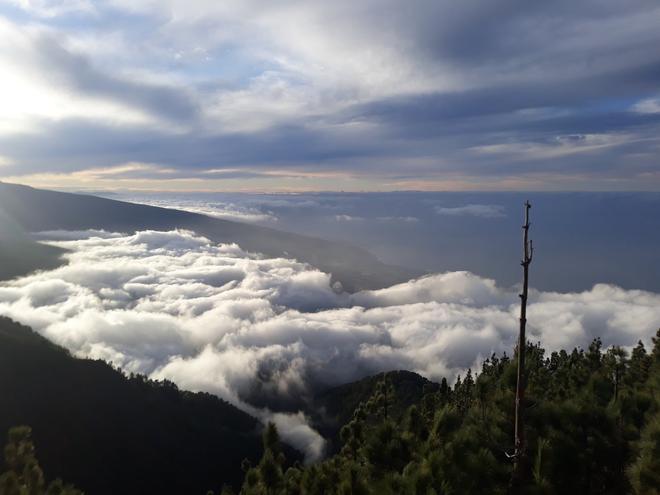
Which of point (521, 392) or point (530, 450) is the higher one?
point (521, 392)

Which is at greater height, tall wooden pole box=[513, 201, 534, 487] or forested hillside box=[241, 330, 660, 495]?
tall wooden pole box=[513, 201, 534, 487]

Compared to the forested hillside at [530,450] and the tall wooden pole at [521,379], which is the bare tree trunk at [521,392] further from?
the forested hillside at [530,450]

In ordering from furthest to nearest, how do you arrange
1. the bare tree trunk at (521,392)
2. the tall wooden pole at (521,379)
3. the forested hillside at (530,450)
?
the forested hillside at (530,450)
the bare tree trunk at (521,392)
the tall wooden pole at (521,379)

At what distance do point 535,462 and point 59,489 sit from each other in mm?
22863

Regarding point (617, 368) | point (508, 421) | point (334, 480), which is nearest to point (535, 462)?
point (508, 421)

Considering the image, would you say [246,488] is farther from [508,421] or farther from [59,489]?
[508,421]

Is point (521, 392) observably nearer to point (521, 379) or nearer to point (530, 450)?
point (521, 379)

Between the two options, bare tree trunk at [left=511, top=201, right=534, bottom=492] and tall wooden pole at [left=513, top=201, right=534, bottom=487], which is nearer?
tall wooden pole at [left=513, top=201, right=534, bottom=487]

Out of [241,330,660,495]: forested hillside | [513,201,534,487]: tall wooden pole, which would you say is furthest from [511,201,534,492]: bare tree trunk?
[241,330,660,495]: forested hillside

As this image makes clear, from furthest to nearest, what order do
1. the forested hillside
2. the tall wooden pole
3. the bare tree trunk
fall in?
the forested hillside → the bare tree trunk → the tall wooden pole

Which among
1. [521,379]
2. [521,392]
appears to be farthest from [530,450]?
[521,379]

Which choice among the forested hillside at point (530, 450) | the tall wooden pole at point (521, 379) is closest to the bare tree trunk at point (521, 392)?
the tall wooden pole at point (521, 379)

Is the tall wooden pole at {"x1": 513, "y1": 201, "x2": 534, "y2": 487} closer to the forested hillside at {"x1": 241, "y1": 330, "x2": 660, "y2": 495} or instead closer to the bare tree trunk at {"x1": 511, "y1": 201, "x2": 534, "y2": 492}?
the bare tree trunk at {"x1": 511, "y1": 201, "x2": 534, "y2": 492}

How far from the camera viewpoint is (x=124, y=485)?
188500 mm
